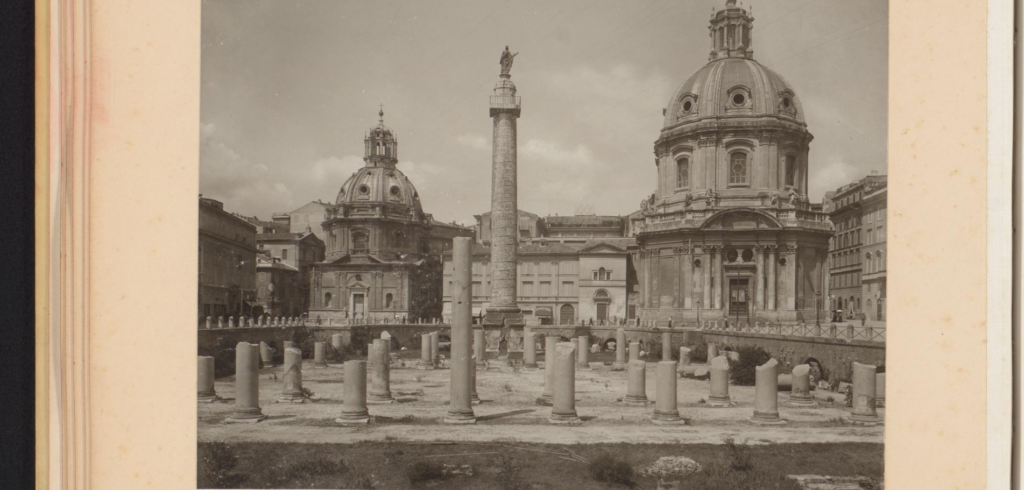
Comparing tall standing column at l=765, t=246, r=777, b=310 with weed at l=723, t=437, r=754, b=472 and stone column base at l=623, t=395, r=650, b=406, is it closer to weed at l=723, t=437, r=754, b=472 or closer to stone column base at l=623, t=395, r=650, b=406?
stone column base at l=623, t=395, r=650, b=406

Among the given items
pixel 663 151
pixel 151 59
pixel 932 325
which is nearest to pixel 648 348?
pixel 663 151

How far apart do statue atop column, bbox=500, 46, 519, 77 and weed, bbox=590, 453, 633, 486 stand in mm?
4338

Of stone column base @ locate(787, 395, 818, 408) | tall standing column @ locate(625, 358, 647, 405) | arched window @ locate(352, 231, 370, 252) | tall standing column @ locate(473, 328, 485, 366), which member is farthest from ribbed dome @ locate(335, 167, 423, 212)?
tall standing column @ locate(473, 328, 485, 366)

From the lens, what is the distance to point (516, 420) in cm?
898

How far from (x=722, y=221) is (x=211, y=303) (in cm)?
1265

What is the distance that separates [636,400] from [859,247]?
385 cm

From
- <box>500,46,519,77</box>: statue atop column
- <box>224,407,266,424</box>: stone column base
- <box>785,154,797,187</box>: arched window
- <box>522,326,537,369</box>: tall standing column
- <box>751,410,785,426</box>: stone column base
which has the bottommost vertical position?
<box>522,326,537,369</box>: tall standing column

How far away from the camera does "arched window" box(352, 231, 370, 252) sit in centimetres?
1209

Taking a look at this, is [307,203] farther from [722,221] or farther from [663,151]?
[722,221]

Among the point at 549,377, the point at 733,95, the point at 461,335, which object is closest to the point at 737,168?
the point at 733,95

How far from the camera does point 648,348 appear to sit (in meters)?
18.1

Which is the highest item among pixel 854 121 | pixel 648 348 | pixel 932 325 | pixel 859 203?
pixel 854 121

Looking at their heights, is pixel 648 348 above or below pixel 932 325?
below

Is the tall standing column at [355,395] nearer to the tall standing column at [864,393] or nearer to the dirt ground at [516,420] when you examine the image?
the dirt ground at [516,420]
